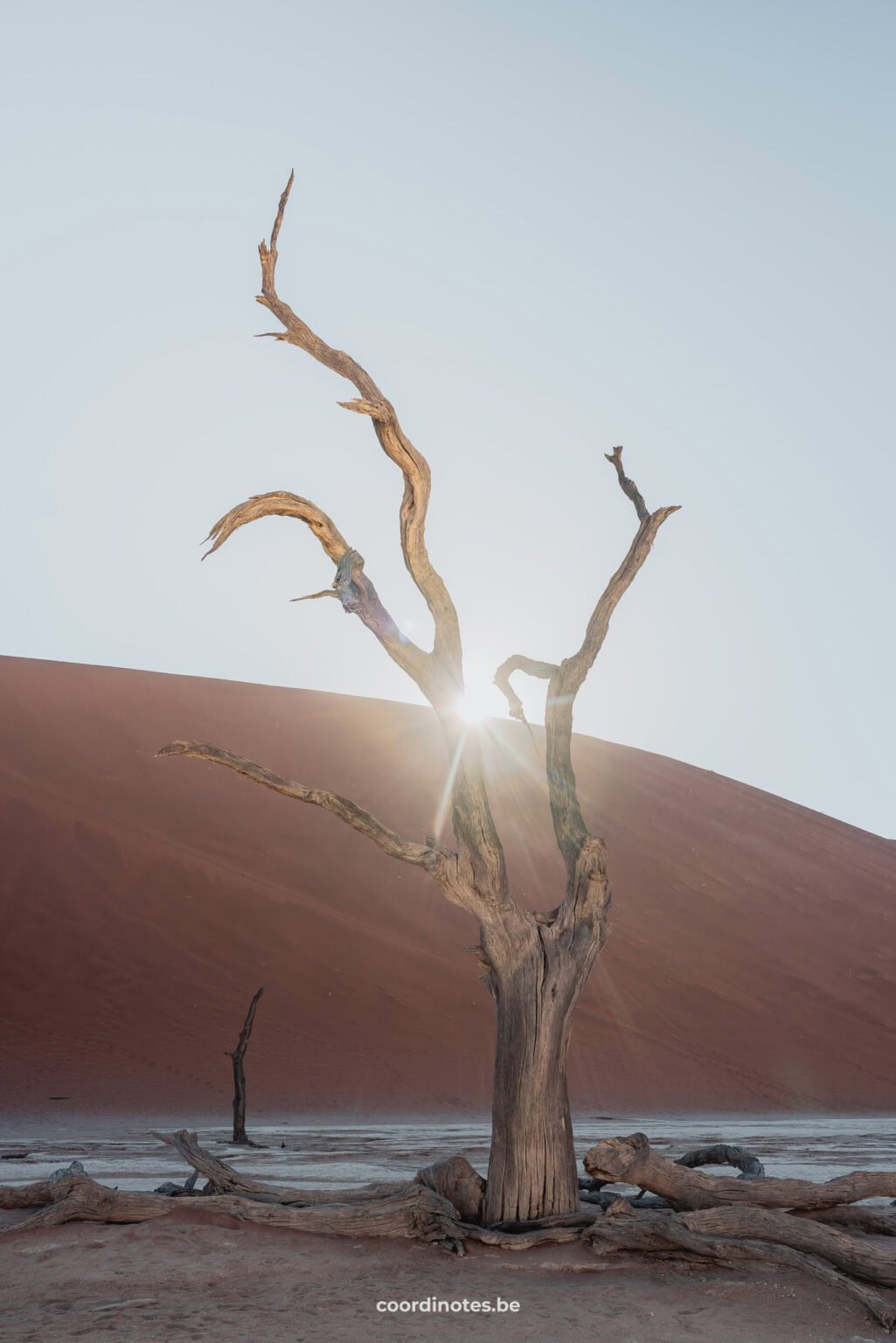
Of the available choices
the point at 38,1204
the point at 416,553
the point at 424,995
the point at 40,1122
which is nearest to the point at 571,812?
the point at 416,553

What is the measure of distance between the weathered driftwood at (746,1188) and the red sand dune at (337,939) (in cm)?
1088

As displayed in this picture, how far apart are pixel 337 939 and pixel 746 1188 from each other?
54.9 feet

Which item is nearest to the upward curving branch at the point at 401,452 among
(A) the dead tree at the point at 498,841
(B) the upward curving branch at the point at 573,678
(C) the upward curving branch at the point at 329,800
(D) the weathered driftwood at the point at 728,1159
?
(A) the dead tree at the point at 498,841

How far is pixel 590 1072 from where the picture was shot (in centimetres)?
1858

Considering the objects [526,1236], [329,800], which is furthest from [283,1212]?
[329,800]

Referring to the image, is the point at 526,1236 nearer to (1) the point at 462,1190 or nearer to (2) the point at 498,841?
(1) the point at 462,1190

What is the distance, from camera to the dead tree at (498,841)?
18.7 ft

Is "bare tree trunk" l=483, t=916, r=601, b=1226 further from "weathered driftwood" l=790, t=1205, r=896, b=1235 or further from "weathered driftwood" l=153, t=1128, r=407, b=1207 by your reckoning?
"weathered driftwood" l=790, t=1205, r=896, b=1235

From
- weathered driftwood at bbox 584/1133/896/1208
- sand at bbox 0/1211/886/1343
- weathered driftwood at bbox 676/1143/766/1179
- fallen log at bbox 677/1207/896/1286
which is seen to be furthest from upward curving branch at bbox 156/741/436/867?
weathered driftwood at bbox 676/1143/766/1179

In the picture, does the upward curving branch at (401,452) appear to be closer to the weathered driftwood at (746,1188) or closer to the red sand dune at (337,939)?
the weathered driftwood at (746,1188)

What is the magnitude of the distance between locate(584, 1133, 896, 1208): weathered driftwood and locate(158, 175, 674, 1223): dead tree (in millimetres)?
381

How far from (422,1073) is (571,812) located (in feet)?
41.0

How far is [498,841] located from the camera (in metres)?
5.85

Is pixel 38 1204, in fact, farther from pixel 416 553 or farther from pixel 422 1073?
pixel 422 1073
